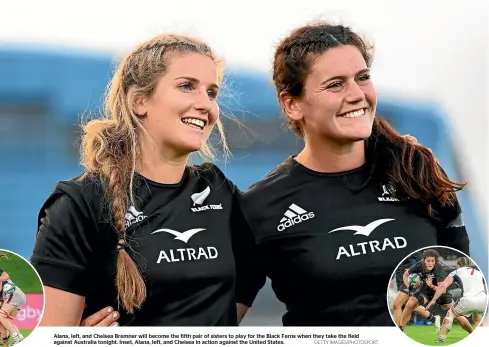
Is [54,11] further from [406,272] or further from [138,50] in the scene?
[406,272]

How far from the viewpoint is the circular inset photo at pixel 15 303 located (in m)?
2.71

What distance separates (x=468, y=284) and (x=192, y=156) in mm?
1139

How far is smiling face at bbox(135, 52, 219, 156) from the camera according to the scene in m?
2.60

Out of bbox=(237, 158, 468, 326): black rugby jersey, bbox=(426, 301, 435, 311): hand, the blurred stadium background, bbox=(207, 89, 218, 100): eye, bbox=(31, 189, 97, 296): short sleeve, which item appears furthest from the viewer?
the blurred stadium background

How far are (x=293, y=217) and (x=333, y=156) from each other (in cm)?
26

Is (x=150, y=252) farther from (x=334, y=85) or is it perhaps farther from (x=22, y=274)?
(x=334, y=85)

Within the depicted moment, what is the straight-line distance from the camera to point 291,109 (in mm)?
2738

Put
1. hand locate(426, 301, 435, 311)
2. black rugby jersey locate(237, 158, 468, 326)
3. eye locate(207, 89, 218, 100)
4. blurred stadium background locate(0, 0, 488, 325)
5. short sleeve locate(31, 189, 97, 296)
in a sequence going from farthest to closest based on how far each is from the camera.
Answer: blurred stadium background locate(0, 0, 488, 325) < hand locate(426, 301, 435, 311) < eye locate(207, 89, 218, 100) < black rugby jersey locate(237, 158, 468, 326) < short sleeve locate(31, 189, 97, 296)

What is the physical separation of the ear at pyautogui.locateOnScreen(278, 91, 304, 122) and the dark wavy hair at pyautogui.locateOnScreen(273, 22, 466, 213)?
18mm

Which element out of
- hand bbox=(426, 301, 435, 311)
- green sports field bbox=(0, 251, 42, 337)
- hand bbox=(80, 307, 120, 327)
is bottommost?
hand bbox=(426, 301, 435, 311)

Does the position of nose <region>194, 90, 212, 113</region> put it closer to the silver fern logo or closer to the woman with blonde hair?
the woman with blonde hair

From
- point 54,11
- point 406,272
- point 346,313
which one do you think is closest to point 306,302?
point 346,313

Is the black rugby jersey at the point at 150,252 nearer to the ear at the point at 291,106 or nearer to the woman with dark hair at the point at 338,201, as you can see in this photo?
the woman with dark hair at the point at 338,201

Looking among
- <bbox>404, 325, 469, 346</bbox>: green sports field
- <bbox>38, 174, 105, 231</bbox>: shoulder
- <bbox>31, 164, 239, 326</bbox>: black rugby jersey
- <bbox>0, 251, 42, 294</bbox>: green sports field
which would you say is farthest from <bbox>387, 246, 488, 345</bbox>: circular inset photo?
<bbox>0, 251, 42, 294</bbox>: green sports field
